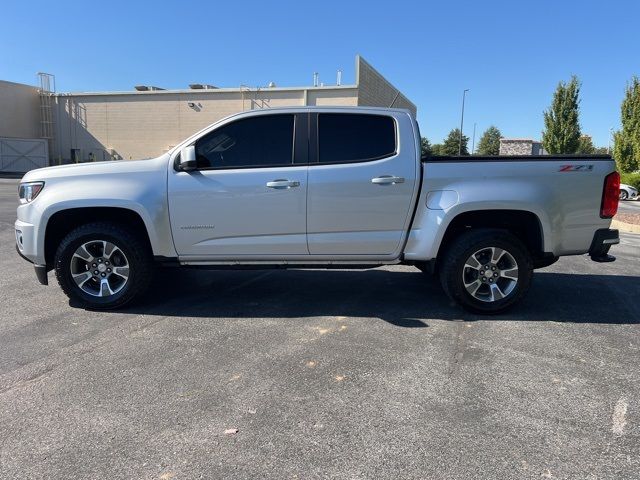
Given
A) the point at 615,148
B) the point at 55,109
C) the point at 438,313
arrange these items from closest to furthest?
1. the point at 438,313
2. the point at 615,148
3. the point at 55,109

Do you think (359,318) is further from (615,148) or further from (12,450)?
(615,148)

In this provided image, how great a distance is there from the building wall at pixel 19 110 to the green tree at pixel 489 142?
66.4 m

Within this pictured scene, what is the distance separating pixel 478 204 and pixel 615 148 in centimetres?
3210

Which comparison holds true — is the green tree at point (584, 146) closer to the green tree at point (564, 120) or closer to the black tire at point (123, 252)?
the green tree at point (564, 120)

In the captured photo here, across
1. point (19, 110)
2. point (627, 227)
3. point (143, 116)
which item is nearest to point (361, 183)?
point (627, 227)

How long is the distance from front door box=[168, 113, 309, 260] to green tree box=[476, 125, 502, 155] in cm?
8475

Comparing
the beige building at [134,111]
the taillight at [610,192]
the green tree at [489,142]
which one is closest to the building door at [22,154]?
the beige building at [134,111]

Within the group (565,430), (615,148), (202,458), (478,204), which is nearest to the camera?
(202,458)

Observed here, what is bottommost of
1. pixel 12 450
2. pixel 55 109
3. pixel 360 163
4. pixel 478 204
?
pixel 12 450

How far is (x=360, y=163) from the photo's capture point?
16.7ft

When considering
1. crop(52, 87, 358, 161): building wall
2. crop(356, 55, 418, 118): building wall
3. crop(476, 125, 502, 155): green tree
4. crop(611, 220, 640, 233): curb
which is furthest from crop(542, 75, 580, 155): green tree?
crop(476, 125, 502, 155): green tree

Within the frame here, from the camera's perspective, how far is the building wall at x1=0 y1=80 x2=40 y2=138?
4056 centimetres

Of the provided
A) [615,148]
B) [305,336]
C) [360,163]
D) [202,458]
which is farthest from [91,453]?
[615,148]

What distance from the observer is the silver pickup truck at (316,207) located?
501 centimetres
